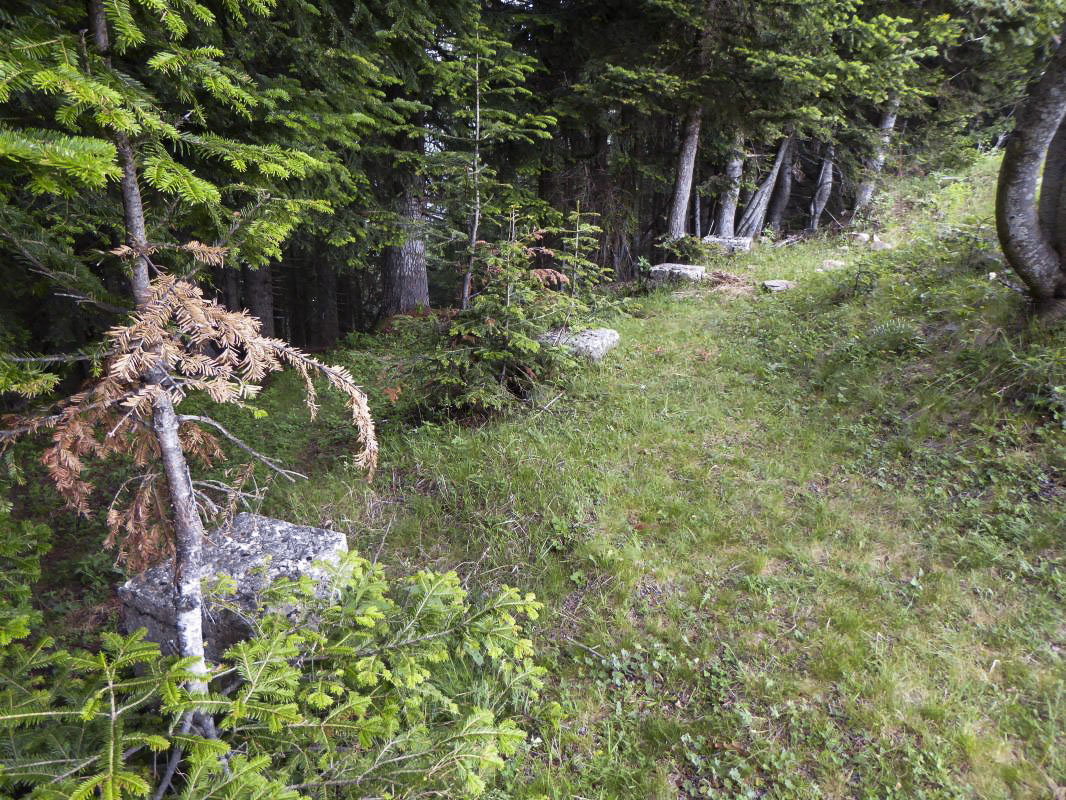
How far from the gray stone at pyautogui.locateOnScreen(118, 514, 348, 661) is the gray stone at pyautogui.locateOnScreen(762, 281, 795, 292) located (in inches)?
303

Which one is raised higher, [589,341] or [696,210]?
[696,210]

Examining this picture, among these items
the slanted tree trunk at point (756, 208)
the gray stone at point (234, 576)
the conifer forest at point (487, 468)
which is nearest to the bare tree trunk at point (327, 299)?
the conifer forest at point (487, 468)

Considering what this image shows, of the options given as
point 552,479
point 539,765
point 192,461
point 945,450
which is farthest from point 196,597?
point 945,450

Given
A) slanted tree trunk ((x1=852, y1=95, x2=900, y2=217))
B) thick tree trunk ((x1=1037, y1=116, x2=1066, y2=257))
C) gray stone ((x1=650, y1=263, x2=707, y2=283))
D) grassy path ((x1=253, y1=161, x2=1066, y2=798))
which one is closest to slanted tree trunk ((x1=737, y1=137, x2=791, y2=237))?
slanted tree trunk ((x1=852, y1=95, x2=900, y2=217))

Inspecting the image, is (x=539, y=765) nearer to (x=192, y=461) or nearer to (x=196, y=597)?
(x=196, y=597)

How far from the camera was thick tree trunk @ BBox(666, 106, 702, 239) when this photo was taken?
9.89 meters

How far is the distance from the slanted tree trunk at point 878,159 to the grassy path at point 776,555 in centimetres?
642

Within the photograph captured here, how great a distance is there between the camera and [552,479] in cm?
425

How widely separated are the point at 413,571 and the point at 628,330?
502cm

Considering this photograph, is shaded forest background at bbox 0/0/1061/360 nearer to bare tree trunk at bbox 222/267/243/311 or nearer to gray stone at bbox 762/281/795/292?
bare tree trunk at bbox 222/267/243/311

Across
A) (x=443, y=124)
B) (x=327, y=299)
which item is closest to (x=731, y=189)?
(x=443, y=124)

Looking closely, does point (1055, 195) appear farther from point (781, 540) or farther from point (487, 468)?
point (487, 468)

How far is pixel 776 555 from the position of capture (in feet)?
→ 11.6

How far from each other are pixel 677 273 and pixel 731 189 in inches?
131
